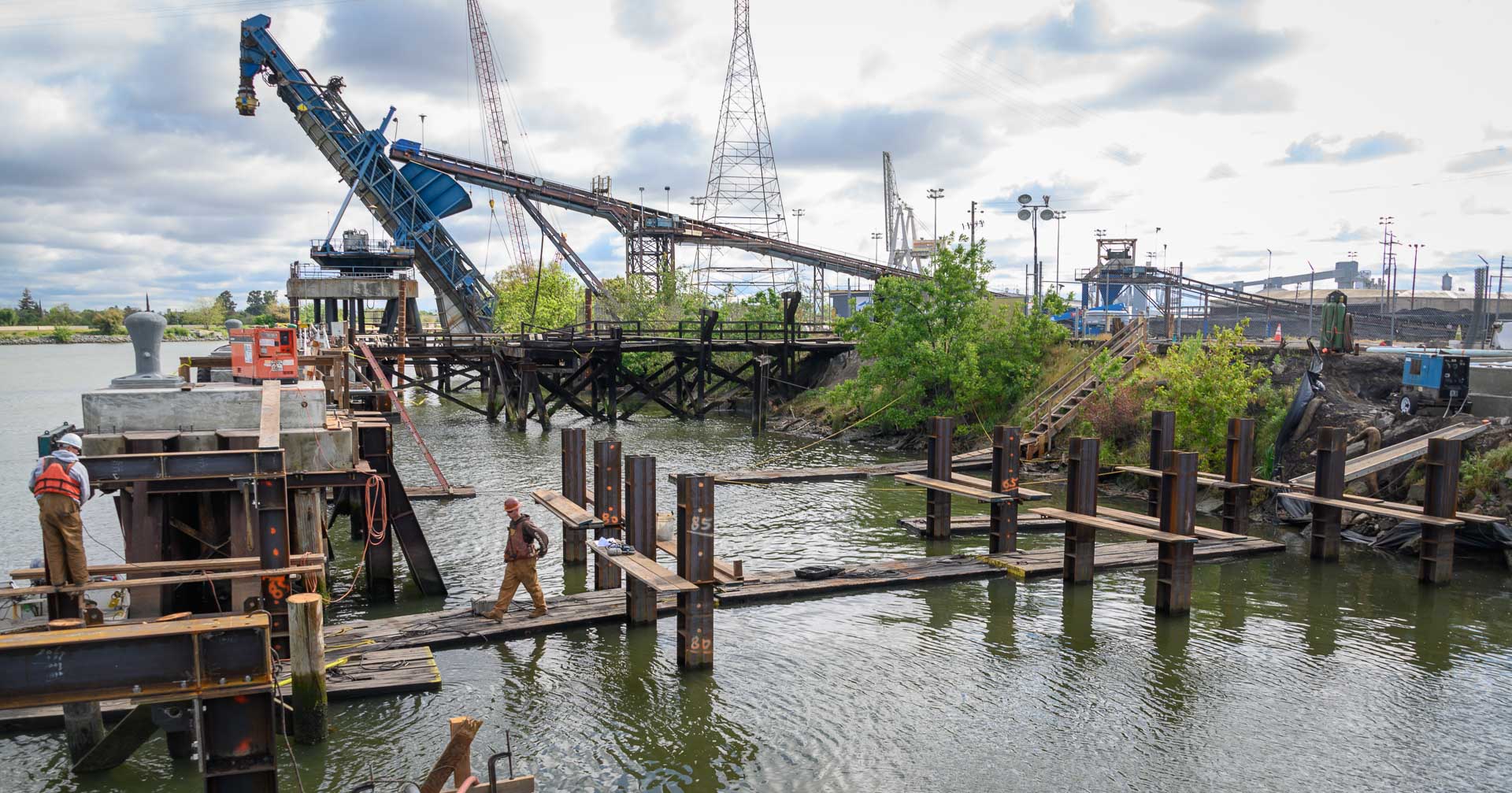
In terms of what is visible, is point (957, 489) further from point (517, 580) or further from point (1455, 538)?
point (1455, 538)

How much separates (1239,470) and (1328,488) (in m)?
1.72

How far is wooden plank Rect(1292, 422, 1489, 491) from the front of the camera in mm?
19547

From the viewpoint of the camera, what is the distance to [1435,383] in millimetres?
22609

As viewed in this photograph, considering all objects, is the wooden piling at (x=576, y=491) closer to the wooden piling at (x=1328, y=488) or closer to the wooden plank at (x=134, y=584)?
the wooden plank at (x=134, y=584)

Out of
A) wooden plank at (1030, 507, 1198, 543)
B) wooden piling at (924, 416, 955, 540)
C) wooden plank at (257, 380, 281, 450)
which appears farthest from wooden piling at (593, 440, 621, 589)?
wooden plank at (1030, 507, 1198, 543)

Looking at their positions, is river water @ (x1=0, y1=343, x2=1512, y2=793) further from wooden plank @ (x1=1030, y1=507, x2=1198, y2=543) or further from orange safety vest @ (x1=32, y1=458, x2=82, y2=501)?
orange safety vest @ (x1=32, y1=458, x2=82, y2=501)

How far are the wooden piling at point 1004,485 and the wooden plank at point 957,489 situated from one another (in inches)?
4.7

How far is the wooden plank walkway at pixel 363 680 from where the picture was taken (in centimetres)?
1051

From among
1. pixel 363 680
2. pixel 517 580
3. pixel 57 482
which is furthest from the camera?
pixel 517 580

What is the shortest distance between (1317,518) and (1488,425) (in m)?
5.37

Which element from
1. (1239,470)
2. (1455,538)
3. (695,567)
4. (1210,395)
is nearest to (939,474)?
(1239,470)

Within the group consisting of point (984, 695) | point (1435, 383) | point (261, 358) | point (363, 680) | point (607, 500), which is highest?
point (261, 358)

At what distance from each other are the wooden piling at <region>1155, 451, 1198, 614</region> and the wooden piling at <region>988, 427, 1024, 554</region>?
3.08m

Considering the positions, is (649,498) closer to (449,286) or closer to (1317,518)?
(1317,518)
